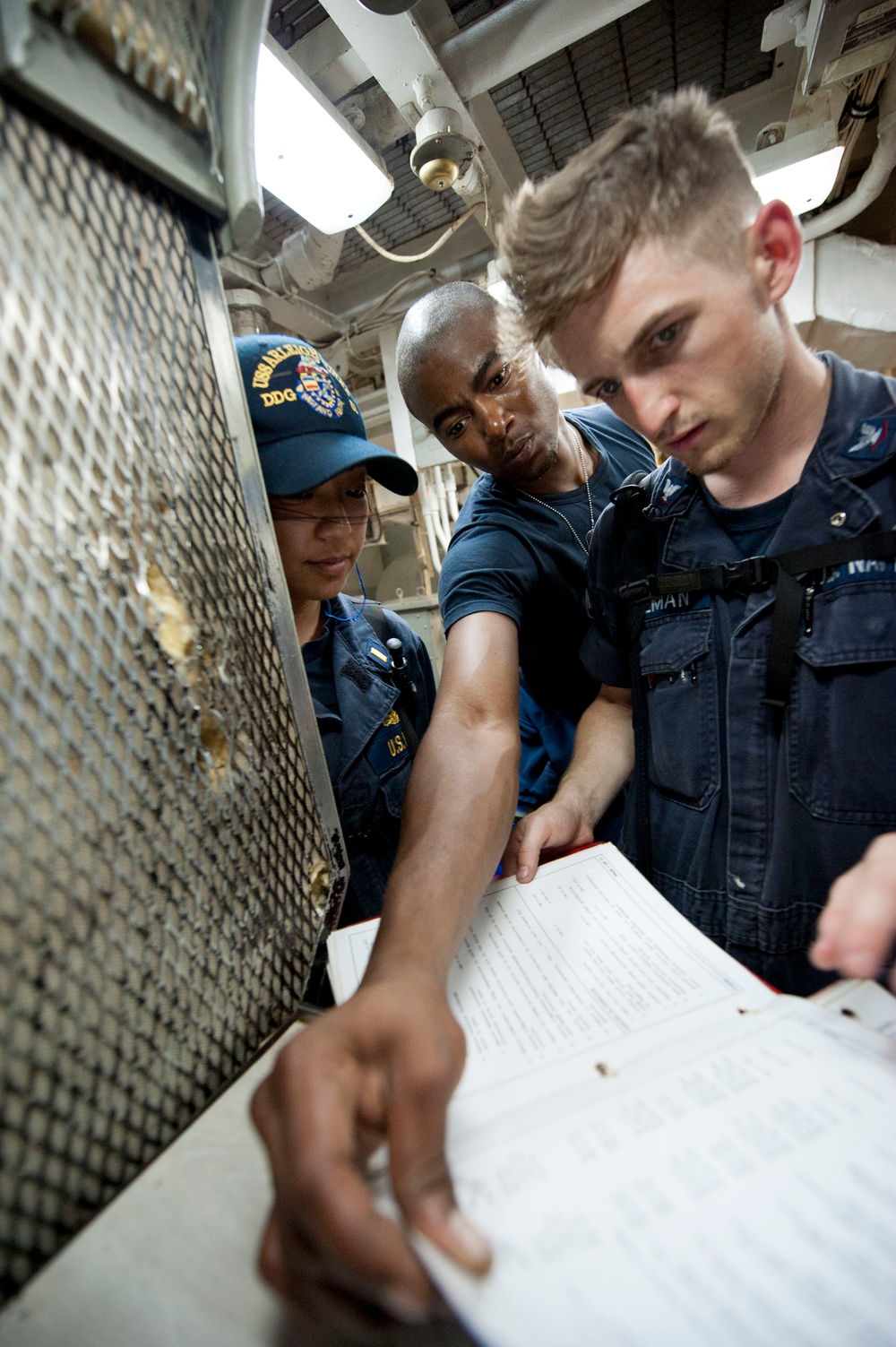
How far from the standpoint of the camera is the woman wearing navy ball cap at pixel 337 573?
3.17ft

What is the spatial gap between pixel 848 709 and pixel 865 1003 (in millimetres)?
371

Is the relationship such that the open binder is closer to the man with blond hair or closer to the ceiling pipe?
the man with blond hair

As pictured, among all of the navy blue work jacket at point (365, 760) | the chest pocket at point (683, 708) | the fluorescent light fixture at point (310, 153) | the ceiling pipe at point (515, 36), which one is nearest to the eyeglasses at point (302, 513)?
the navy blue work jacket at point (365, 760)

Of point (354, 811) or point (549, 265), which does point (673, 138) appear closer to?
point (549, 265)

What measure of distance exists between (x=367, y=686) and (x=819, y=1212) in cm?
96

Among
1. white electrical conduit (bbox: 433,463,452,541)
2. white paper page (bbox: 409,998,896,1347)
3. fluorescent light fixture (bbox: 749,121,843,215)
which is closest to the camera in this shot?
white paper page (bbox: 409,998,896,1347)

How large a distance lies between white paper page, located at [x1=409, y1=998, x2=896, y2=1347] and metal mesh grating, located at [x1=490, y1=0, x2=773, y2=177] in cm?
290

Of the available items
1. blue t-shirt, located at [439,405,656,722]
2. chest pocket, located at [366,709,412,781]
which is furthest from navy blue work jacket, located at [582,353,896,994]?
chest pocket, located at [366,709,412,781]

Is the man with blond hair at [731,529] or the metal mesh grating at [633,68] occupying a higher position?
the metal mesh grating at [633,68]

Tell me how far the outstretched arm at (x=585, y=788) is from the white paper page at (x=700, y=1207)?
1.23 feet

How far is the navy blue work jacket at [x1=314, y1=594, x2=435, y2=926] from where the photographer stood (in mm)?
1054

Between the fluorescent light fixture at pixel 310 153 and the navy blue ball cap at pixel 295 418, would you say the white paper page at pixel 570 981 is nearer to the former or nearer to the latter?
the navy blue ball cap at pixel 295 418

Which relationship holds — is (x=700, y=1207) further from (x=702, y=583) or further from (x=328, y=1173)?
(x=702, y=583)

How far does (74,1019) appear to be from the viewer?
1.17 ft
